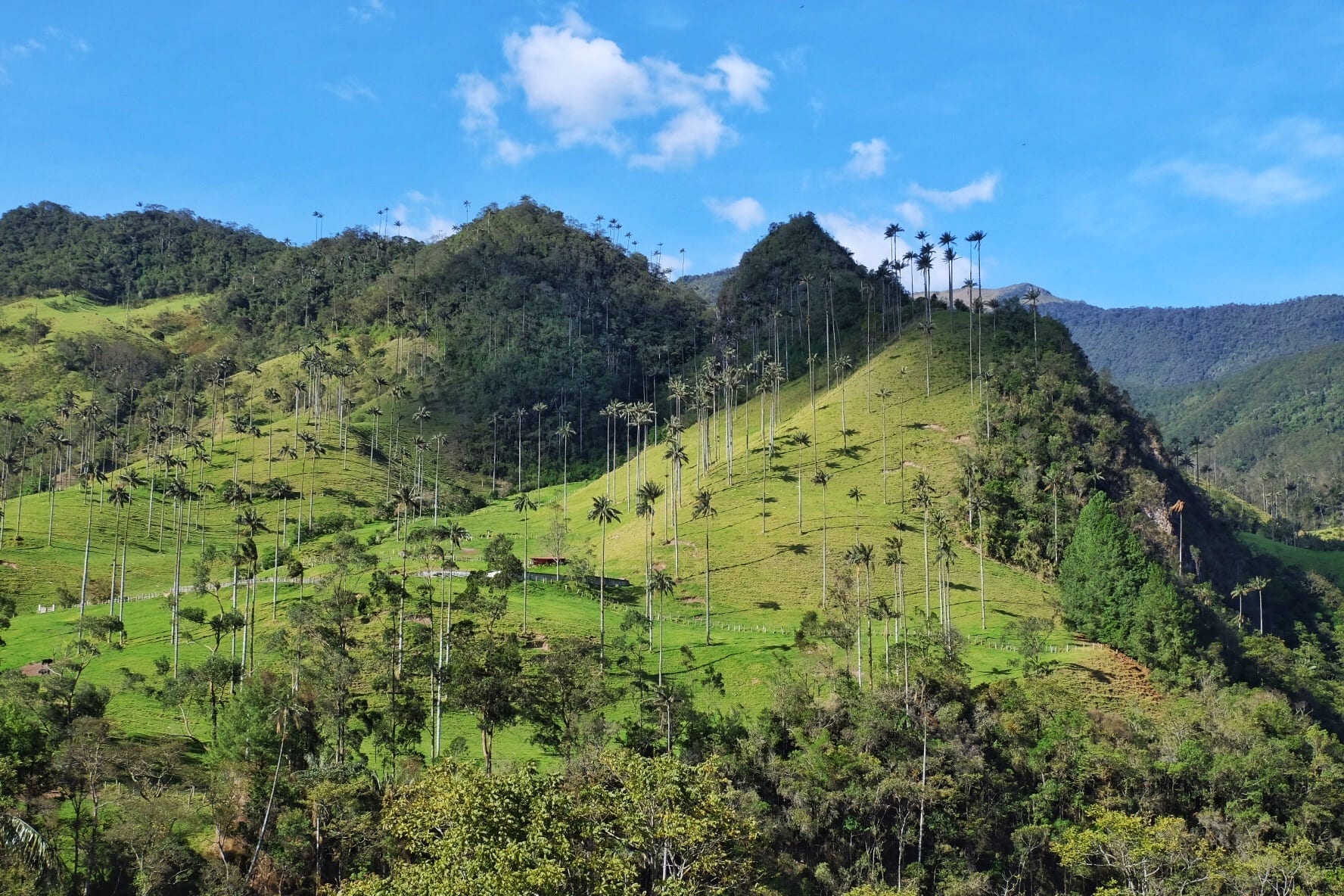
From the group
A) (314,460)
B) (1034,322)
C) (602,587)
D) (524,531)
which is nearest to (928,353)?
(1034,322)

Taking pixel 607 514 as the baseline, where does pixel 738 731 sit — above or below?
below

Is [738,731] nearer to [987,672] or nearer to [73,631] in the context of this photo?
[987,672]

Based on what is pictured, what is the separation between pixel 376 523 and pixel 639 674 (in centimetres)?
9088

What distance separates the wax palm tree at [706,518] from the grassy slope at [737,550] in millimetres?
1004

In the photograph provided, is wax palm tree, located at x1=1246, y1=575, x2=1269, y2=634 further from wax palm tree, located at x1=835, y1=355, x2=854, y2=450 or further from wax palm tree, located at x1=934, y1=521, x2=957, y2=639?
wax palm tree, located at x1=835, y1=355, x2=854, y2=450

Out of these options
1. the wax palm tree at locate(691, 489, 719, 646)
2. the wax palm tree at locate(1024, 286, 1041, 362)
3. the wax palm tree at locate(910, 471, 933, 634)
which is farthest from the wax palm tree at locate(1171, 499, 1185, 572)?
the wax palm tree at locate(691, 489, 719, 646)

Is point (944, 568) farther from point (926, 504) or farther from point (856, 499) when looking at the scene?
point (856, 499)

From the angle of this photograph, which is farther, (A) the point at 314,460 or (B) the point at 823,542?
(A) the point at 314,460

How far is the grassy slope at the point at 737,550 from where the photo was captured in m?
92.9

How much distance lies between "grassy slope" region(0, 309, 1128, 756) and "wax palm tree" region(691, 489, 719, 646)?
1.00 m

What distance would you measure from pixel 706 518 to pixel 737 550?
7.77 m

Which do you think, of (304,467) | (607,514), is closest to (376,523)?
(304,467)

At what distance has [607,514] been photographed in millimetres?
119625

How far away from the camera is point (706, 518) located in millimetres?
130750
